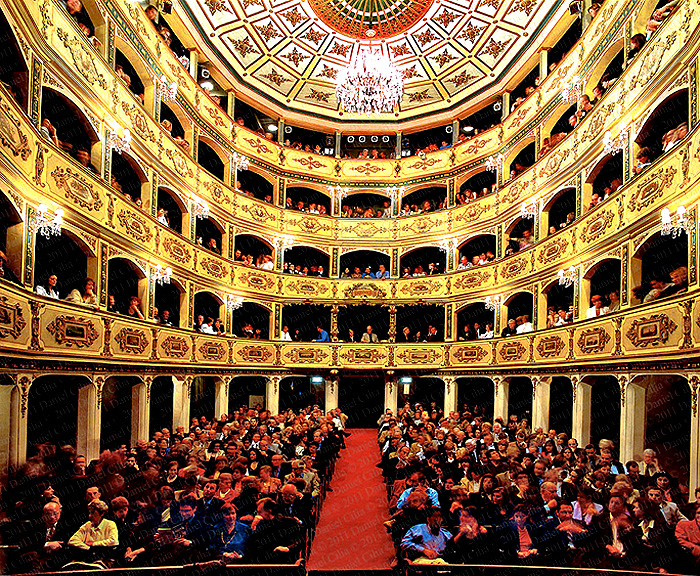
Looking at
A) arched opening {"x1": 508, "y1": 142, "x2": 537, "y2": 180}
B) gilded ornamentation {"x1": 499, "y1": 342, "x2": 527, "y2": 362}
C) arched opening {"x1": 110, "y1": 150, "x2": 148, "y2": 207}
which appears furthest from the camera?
arched opening {"x1": 508, "y1": 142, "x2": 537, "y2": 180}

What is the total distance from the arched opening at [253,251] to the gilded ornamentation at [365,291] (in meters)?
3.84

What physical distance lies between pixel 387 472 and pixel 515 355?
28.6 feet

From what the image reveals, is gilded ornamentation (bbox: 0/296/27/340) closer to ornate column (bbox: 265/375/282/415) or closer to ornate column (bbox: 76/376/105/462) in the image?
ornate column (bbox: 76/376/105/462)

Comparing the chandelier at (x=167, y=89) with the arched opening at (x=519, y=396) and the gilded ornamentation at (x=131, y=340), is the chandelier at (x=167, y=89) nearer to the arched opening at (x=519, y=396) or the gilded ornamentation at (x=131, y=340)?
the gilded ornamentation at (x=131, y=340)

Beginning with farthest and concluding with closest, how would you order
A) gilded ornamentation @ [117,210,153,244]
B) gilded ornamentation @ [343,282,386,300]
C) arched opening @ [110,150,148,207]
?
gilded ornamentation @ [343,282,386,300]
arched opening @ [110,150,148,207]
gilded ornamentation @ [117,210,153,244]

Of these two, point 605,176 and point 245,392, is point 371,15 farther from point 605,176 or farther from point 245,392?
point 245,392

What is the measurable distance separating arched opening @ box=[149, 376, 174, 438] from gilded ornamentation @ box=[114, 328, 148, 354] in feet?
11.7

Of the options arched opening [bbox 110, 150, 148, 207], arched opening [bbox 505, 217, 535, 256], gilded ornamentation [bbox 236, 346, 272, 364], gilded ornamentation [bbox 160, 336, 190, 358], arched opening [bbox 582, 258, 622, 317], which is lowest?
gilded ornamentation [bbox 236, 346, 272, 364]

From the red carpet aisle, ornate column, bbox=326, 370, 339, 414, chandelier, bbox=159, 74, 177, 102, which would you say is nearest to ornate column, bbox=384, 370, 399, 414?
ornate column, bbox=326, 370, 339, 414

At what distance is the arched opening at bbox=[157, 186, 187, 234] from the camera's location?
1779 cm

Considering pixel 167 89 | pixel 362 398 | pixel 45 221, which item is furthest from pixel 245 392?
pixel 45 221

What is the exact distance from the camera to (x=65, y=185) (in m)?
11.0

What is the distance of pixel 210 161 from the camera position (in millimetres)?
21578

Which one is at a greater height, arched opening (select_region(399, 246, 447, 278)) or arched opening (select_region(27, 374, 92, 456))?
arched opening (select_region(399, 246, 447, 278))
